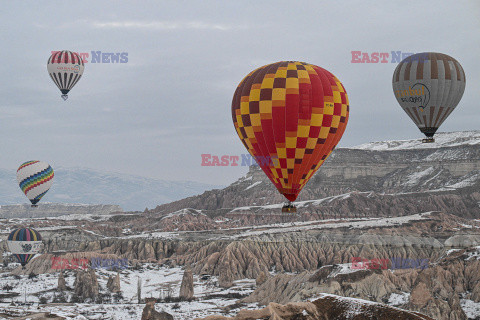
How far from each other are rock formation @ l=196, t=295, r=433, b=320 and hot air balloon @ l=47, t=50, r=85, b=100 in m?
54.8

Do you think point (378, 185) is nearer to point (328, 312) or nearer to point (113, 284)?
point (113, 284)

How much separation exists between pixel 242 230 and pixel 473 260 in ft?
222

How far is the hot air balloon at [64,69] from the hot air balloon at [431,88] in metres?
47.6

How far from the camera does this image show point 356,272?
66.0 m

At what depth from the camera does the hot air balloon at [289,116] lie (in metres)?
46.7

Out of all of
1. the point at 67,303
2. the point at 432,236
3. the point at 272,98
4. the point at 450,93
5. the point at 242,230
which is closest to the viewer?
the point at 272,98

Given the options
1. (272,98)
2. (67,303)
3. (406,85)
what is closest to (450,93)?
(406,85)

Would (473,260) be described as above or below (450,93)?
below

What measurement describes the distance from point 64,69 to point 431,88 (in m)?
51.4

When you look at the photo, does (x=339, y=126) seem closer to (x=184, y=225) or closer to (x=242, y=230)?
(x=242, y=230)

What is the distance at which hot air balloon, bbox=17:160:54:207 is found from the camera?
344 feet

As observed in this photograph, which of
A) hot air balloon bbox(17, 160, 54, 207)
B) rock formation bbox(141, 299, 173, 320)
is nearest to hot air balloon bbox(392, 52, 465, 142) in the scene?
rock formation bbox(141, 299, 173, 320)

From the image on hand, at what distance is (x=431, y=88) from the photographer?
6506 centimetres

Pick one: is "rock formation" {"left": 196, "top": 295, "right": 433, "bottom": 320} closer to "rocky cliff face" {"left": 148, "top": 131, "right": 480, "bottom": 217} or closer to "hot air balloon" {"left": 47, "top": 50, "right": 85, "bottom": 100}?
"hot air balloon" {"left": 47, "top": 50, "right": 85, "bottom": 100}
